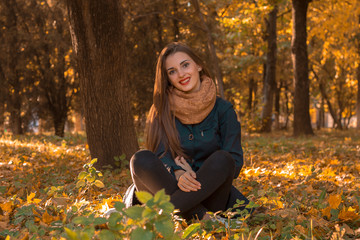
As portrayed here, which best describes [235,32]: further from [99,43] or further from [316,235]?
[316,235]

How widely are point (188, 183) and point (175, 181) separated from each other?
0.17 m

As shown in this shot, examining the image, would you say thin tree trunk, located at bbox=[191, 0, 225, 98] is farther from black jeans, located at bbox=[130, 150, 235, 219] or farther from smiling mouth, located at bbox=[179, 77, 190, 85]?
black jeans, located at bbox=[130, 150, 235, 219]

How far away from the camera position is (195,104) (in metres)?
3.14

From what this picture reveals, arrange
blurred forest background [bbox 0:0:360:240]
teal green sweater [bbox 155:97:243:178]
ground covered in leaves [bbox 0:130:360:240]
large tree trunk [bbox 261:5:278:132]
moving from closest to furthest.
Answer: ground covered in leaves [bbox 0:130:360:240], blurred forest background [bbox 0:0:360:240], teal green sweater [bbox 155:97:243:178], large tree trunk [bbox 261:5:278:132]

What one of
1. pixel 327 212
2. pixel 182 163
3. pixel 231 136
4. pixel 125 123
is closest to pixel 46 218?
pixel 182 163

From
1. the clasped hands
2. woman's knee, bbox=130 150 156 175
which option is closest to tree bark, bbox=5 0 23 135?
woman's knee, bbox=130 150 156 175

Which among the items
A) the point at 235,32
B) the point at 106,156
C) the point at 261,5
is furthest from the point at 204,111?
the point at 235,32

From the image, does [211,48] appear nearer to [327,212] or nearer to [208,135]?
[208,135]

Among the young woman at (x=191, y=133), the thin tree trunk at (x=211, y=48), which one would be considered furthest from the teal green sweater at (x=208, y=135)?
the thin tree trunk at (x=211, y=48)

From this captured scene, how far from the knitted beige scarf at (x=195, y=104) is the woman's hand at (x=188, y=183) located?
0.70 m

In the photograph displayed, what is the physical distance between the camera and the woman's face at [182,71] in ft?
10.7

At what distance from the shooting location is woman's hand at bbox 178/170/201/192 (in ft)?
8.52

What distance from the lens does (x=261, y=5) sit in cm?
1003

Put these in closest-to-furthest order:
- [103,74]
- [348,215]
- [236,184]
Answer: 1. [348,215]
2. [236,184]
3. [103,74]
